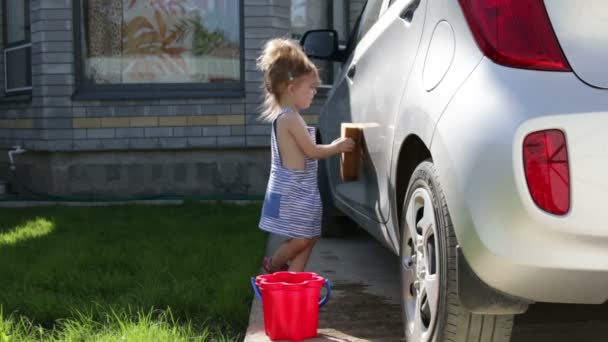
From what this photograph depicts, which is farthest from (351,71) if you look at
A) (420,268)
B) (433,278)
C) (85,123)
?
(85,123)

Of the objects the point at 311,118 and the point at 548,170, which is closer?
the point at 548,170

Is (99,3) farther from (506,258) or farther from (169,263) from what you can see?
(506,258)

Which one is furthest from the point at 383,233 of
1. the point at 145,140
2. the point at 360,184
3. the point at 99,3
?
the point at 99,3

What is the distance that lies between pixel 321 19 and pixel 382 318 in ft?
24.4

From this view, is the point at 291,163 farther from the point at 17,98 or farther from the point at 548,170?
the point at 17,98

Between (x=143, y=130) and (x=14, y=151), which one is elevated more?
(x=143, y=130)

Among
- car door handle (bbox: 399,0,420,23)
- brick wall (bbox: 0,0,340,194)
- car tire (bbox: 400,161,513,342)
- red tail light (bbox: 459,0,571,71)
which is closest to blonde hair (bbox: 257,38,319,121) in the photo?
car door handle (bbox: 399,0,420,23)

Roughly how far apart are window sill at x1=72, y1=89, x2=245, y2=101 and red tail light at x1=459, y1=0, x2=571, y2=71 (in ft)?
24.8

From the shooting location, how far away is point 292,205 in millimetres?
4242

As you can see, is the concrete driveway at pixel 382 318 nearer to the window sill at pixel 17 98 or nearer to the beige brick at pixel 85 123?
the beige brick at pixel 85 123

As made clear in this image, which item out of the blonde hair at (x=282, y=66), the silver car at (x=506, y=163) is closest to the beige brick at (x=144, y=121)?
the blonde hair at (x=282, y=66)

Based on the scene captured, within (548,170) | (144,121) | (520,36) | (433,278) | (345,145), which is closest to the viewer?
(548,170)

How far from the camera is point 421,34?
118 inches

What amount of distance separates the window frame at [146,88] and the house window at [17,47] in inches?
45.6
